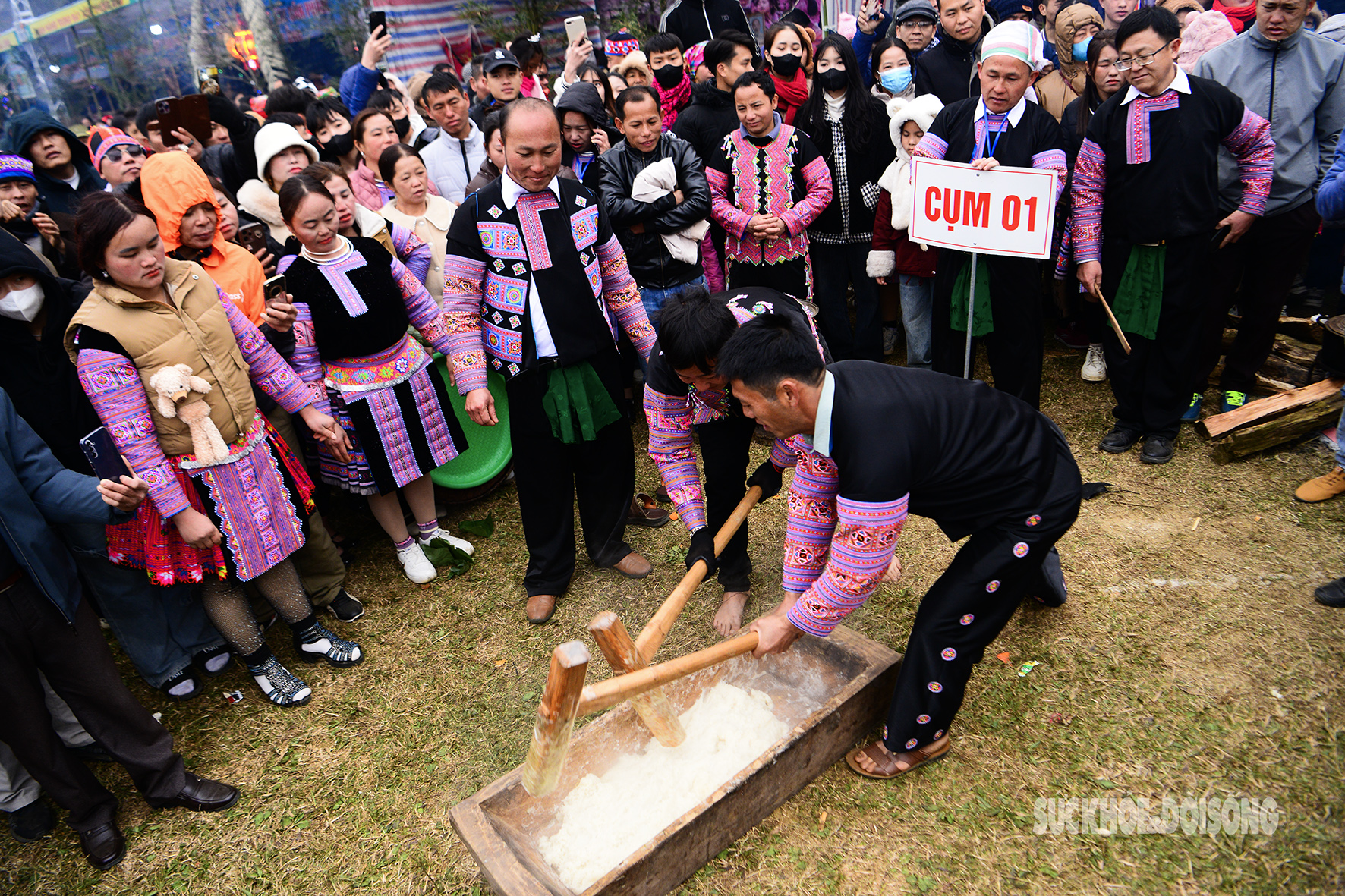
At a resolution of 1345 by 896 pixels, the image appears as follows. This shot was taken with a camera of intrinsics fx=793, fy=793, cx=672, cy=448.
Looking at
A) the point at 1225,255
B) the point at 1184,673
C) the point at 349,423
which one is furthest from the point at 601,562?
the point at 1225,255

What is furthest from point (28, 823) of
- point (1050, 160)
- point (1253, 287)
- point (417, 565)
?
point (1253, 287)

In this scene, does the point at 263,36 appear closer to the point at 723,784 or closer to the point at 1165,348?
the point at 1165,348

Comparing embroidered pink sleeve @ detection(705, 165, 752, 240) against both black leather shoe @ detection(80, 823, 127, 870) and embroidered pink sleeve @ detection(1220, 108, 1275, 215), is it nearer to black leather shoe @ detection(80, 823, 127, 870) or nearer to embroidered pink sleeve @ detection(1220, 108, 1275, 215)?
embroidered pink sleeve @ detection(1220, 108, 1275, 215)

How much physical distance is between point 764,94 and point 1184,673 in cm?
331

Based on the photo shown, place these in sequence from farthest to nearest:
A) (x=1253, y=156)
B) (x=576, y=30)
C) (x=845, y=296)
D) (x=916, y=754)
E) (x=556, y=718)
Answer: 1. (x=576, y=30)
2. (x=845, y=296)
3. (x=1253, y=156)
4. (x=916, y=754)
5. (x=556, y=718)

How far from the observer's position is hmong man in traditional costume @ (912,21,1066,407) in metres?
3.72

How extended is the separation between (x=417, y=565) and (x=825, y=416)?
8.49ft

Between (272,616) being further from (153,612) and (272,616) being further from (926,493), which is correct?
(926,493)

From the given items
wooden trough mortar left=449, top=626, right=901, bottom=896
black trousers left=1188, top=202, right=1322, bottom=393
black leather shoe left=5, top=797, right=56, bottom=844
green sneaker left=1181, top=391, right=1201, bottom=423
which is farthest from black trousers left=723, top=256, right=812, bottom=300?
black leather shoe left=5, top=797, right=56, bottom=844

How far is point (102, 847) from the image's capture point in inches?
104

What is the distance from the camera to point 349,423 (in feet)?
12.0

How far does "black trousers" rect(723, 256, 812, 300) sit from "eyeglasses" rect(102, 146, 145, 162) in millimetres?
3333

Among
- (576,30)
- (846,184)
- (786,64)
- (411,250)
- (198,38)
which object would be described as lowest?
(846,184)

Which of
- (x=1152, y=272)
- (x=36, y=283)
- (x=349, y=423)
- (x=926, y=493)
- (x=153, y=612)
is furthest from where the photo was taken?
(x=1152, y=272)
